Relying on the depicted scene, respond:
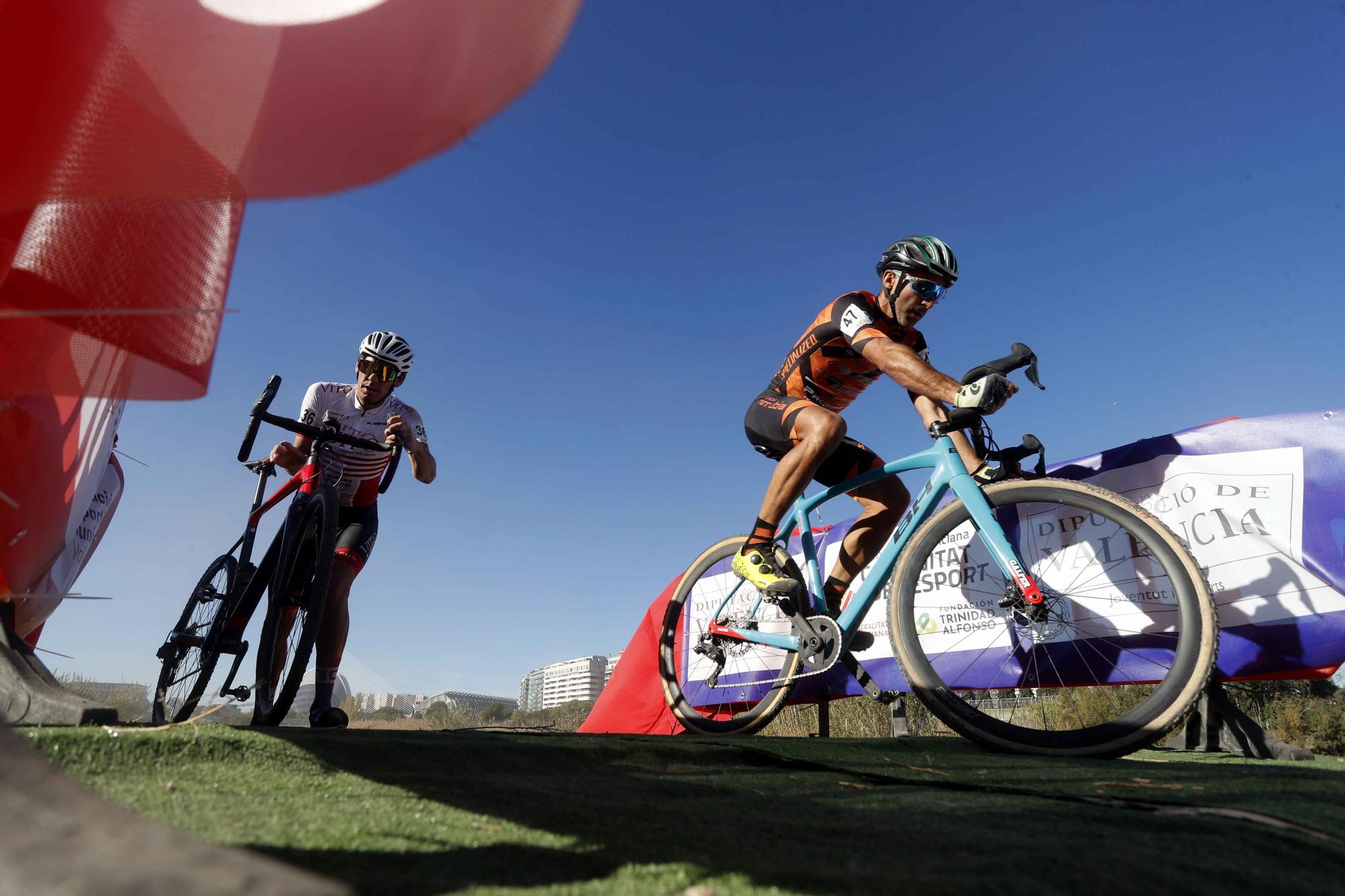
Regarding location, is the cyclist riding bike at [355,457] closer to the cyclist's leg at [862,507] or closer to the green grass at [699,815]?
the green grass at [699,815]

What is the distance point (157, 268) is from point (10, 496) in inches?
36.7

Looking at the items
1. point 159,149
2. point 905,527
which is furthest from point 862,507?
point 159,149

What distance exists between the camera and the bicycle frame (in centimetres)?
305

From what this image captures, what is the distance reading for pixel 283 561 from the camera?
3744 millimetres

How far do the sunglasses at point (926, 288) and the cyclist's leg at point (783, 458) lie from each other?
2.51 ft

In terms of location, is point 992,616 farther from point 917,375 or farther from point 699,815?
point 699,815

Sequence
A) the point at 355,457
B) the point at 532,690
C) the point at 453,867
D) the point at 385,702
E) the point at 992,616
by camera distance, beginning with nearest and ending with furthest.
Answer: the point at 453,867, the point at 355,457, the point at 992,616, the point at 385,702, the point at 532,690

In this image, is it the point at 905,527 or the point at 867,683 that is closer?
the point at 905,527

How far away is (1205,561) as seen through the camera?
12.4 feet

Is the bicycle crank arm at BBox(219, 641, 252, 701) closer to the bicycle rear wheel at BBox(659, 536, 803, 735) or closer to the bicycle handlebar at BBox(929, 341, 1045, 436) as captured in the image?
the bicycle rear wheel at BBox(659, 536, 803, 735)

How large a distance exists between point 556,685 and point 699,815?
85425 millimetres

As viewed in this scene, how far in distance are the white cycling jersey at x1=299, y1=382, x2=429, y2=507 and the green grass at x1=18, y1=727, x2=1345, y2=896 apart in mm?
2070

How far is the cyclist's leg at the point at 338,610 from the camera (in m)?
3.78

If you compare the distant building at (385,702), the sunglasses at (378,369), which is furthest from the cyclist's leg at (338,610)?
the distant building at (385,702)
